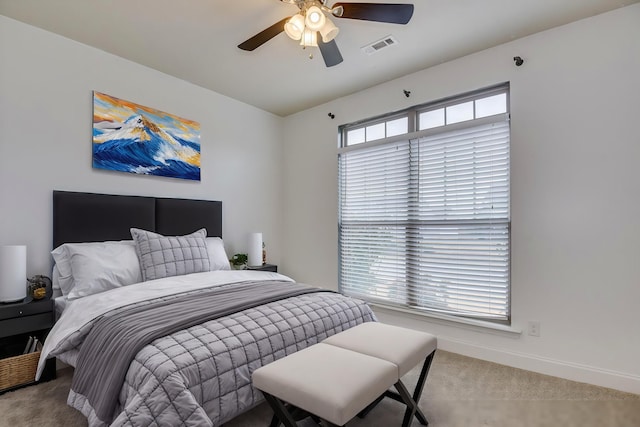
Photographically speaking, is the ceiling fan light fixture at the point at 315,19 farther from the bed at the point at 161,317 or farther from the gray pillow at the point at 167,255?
the gray pillow at the point at 167,255

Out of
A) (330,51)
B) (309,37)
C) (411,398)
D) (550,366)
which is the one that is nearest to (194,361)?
(411,398)

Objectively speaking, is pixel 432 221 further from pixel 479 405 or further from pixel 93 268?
pixel 93 268

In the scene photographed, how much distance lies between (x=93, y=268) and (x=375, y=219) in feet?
8.73

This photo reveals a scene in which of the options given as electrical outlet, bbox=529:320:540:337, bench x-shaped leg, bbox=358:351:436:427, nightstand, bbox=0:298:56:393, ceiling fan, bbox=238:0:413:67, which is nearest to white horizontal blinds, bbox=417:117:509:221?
electrical outlet, bbox=529:320:540:337

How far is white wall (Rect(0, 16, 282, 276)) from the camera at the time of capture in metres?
2.50

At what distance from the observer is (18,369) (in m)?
2.23

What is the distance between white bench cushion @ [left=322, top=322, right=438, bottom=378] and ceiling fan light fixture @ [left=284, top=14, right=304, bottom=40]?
73.8 inches

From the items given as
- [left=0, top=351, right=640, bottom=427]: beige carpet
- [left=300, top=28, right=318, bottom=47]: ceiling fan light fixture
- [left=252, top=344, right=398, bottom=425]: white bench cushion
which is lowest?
[left=0, top=351, right=640, bottom=427]: beige carpet

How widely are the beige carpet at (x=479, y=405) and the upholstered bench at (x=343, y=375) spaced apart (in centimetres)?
24

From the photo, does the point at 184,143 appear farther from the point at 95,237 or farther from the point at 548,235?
the point at 548,235

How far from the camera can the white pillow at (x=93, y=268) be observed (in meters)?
2.42

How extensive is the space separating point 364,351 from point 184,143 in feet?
9.45

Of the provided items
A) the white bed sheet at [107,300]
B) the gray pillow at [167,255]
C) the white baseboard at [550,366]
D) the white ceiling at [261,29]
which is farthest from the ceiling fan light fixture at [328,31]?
the white baseboard at [550,366]

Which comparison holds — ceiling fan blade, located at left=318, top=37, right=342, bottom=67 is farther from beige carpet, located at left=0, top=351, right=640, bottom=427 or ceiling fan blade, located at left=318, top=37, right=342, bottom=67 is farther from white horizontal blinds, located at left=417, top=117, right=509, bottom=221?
beige carpet, located at left=0, top=351, right=640, bottom=427
